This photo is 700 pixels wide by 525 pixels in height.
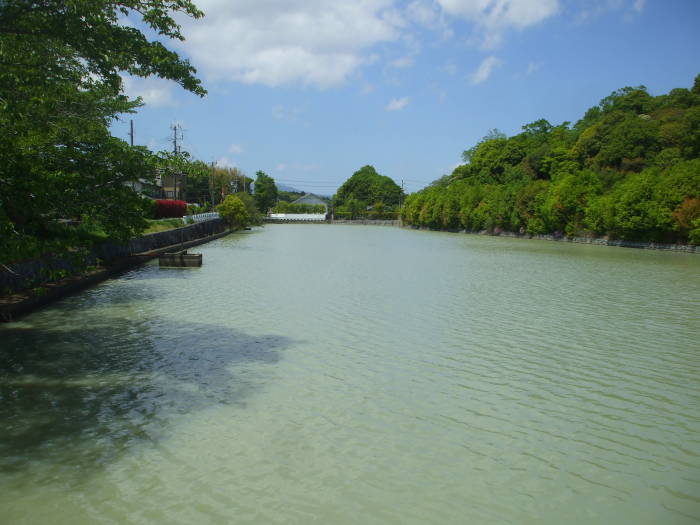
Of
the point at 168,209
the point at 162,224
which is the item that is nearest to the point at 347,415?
the point at 162,224

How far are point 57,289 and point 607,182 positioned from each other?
48338mm

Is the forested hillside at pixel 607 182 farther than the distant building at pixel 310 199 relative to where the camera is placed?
No

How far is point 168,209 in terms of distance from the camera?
4147 centimetres

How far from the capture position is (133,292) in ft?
51.7

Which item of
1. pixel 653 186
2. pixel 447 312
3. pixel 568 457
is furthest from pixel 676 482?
pixel 653 186

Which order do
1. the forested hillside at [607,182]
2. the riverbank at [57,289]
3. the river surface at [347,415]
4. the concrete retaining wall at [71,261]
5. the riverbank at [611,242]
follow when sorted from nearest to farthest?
1. the river surface at [347,415]
2. the riverbank at [57,289]
3. the concrete retaining wall at [71,261]
4. the riverbank at [611,242]
5. the forested hillside at [607,182]

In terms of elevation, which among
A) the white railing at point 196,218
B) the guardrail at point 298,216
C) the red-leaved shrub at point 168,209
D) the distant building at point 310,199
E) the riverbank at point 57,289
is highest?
the distant building at point 310,199

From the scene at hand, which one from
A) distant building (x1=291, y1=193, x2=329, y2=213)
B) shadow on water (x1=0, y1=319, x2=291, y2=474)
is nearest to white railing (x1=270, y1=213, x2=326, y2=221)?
distant building (x1=291, y1=193, x2=329, y2=213)

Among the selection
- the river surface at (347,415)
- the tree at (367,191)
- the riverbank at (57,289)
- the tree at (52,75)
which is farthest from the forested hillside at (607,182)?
the tree at (367,191)

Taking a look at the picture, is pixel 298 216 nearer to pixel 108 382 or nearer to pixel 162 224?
pixel 162 224

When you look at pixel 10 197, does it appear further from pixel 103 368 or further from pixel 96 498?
Result: pixel 96 498

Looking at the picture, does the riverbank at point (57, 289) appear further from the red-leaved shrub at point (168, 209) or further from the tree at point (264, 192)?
the tree at point (264, 192)

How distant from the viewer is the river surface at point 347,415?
4.75 m

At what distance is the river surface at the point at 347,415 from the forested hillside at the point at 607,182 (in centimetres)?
3007
